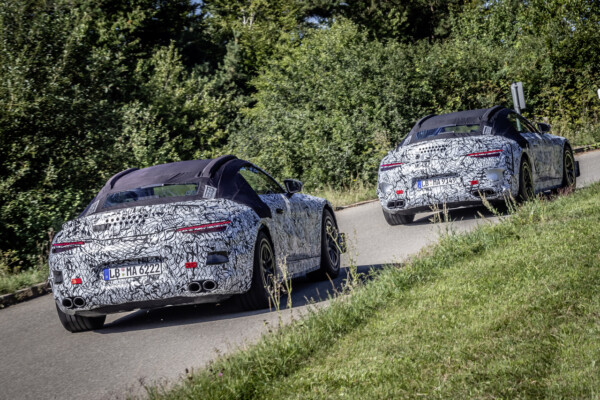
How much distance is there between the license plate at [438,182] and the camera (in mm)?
12375

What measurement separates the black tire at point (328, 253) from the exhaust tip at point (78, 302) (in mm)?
3152

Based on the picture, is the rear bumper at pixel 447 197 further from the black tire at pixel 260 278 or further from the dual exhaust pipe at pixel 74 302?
the dual exhaust pipe at pixel 74 302

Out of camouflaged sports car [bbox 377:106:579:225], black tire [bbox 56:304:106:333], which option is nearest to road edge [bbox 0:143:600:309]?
black tire [bbox 56:304:106:333]

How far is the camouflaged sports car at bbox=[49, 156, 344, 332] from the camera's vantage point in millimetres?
7227

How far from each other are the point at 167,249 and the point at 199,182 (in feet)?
3.16

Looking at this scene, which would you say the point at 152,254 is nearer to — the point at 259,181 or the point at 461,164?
the point at 259,181

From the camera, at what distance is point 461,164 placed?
1234cm

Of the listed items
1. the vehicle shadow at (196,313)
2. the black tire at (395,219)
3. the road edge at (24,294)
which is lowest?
the black tire at (395,219)

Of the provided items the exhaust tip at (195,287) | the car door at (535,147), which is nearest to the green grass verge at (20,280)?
the exhaust tip at (195,287)

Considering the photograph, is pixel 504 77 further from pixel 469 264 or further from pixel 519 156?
pixel 469 264

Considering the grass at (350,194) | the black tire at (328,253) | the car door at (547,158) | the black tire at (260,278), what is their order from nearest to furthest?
the black tire at (260,278), the black tire at (328,253), the car door at (547,158), the grass at (350,194)

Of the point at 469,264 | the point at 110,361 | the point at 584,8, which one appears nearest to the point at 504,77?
the point at 584,8

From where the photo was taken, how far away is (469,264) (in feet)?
25.7

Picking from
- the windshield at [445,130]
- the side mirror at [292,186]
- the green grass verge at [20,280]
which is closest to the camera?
the side mirror at [292,186]
